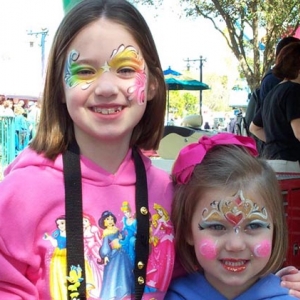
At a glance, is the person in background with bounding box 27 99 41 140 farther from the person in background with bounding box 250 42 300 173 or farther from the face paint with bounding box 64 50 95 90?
the person in background with bounding box 250 42 300 173

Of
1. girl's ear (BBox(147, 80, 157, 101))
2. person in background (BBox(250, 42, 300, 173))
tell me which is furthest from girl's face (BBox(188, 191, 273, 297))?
person in background (BBox(250, 42, 300, 173))

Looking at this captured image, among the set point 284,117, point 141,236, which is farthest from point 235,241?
point 284,117

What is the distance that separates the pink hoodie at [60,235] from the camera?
1.39 metres

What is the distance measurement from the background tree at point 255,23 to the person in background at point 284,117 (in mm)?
7776

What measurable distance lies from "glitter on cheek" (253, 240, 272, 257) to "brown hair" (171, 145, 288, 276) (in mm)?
86

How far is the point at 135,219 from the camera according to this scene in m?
1.54

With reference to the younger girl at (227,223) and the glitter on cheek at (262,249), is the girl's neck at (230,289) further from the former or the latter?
the glitter on cheek at (262,249)

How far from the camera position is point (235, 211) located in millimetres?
1563

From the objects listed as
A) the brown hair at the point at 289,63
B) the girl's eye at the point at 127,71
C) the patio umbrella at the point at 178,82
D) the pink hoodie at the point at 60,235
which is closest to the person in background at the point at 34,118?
the pink hoodie at the point at 60,235

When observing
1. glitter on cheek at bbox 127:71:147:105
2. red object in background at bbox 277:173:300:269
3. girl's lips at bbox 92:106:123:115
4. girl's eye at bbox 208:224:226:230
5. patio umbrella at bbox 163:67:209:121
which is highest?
patio umbrella at bbox 163:67:209:121

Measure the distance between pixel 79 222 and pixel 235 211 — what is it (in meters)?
0.47

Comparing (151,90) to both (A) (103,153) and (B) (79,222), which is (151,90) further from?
(B) (79,222)

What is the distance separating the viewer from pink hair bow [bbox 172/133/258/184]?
1.66 meters

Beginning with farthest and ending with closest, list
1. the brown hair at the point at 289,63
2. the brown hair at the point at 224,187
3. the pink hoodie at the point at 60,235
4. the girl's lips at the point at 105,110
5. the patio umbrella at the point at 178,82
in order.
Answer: the patio umbrella at the point at 178,82, the brown hair at the point at 289,63, the brown hair at the point at 224,187, the girl's lips at the point at 105,110, the pink hoodie at the point at 60,235
